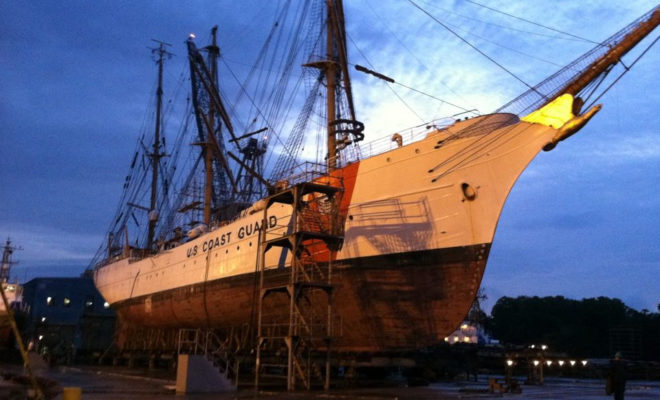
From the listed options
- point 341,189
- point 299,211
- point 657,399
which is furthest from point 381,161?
point 657,399

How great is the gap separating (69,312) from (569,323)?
65302 mm

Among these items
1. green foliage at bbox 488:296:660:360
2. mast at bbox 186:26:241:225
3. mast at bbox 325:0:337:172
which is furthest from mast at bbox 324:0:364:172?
green foliage at bbox 488:296:660:360

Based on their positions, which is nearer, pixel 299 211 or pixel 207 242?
pixel 299 211

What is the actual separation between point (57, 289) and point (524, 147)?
203 feet

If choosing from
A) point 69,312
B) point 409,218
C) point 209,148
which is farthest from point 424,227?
point 69,312

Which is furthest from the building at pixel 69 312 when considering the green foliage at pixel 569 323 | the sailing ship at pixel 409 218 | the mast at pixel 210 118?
the green foliage at pixel 569 323

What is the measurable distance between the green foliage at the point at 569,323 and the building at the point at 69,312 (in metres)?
54.1

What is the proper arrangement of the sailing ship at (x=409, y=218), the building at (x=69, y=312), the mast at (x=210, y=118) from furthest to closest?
the building at (x=69, y=312) → the mast at (x=210, y=118) → the sailing ship at (x=409, y=218)

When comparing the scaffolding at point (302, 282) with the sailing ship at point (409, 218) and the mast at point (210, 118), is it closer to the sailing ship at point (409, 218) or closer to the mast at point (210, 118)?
the sailing ship at point (409, 218)

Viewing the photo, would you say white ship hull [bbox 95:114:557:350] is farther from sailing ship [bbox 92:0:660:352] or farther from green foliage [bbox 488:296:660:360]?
green foliage [bbox 488:296:660:360]

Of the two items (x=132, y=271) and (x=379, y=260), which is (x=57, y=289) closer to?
(x=132, y=271)

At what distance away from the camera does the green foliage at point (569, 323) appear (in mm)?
72819

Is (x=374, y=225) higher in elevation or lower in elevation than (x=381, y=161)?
lower

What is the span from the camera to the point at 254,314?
22.8m
